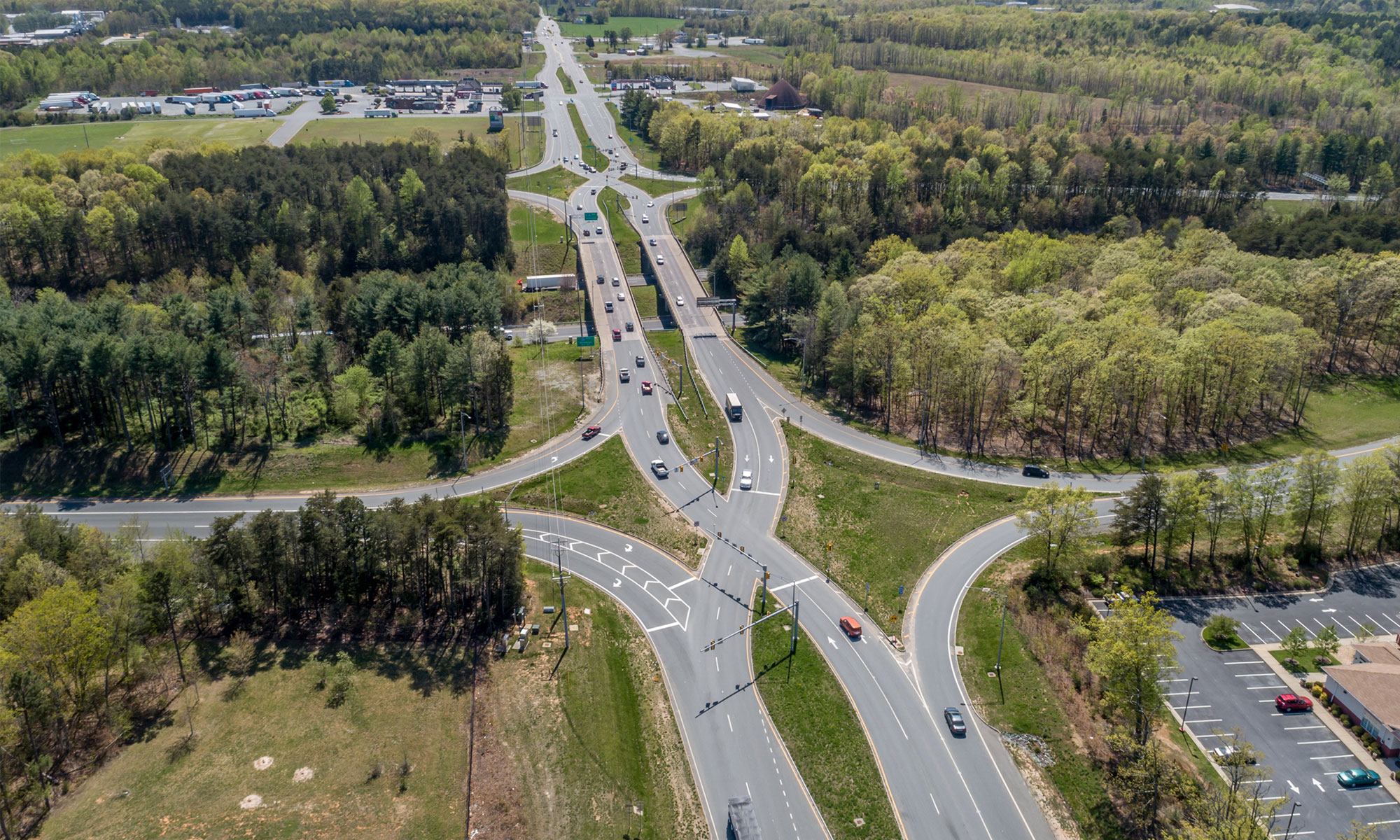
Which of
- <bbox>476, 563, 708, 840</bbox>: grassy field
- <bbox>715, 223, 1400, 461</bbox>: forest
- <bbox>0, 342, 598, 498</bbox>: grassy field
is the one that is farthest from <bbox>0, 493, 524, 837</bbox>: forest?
<bbox>715, 223, 1400, 461</bbox>: forest

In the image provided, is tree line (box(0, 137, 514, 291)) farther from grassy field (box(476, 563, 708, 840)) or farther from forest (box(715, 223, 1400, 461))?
grassy field (box(476, 563, 708, 840))

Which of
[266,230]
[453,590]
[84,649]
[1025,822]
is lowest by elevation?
[1025,822]

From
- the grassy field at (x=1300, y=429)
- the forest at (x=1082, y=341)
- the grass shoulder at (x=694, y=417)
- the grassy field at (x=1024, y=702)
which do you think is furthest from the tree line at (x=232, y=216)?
the grassy field at (x=1024, y=702)

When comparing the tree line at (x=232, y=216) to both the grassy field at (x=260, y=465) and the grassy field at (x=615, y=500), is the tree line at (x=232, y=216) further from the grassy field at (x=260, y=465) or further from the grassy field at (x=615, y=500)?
the grassy field at (x=615, y=500)

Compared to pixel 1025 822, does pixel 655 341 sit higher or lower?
higher

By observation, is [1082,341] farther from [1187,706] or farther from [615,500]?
[615,500]

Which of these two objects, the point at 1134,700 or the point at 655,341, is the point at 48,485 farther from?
the point at 1134,700

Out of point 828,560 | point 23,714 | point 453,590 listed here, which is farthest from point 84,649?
point 828,560
